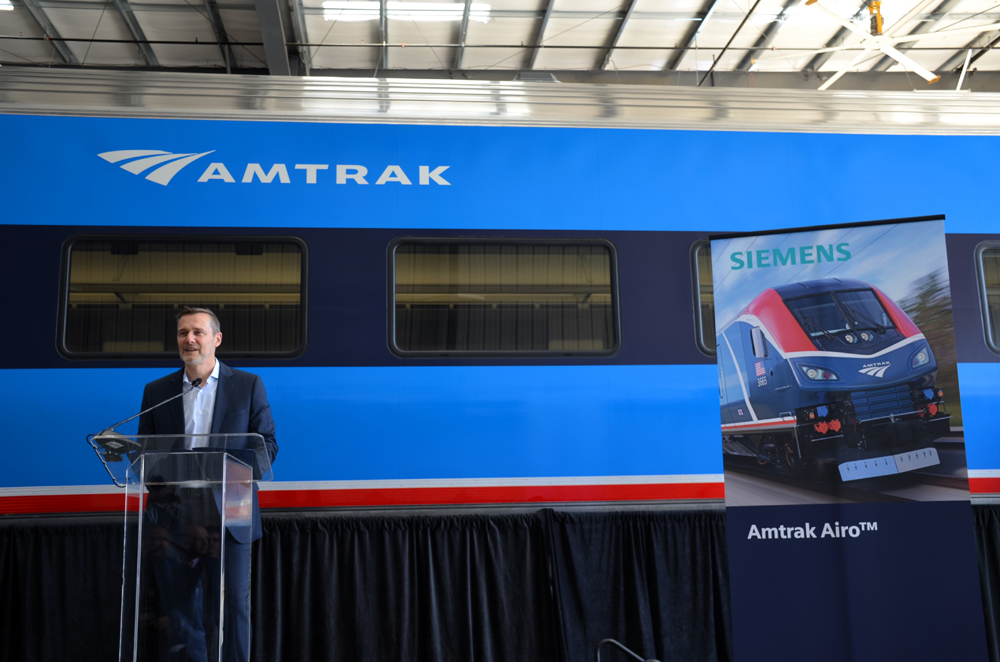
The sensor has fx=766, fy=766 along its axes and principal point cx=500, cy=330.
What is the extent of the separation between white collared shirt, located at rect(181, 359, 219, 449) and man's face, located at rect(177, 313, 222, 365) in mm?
110

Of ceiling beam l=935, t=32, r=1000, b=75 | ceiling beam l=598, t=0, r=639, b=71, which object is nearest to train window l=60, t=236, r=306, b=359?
ceiling beam l=598, t=0, r=639, b=71

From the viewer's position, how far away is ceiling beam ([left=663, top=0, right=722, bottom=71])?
32.7 ft

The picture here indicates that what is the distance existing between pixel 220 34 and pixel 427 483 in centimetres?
850

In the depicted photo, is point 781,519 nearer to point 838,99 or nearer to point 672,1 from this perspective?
point 838,99

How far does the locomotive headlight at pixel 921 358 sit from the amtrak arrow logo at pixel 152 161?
3.65 metres

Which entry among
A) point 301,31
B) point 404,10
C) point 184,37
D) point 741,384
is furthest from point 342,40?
point 741,384

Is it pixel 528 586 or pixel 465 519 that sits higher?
pixel 465 519

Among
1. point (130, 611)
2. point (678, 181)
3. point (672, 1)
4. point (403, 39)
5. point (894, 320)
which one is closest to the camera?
point (130, 611)

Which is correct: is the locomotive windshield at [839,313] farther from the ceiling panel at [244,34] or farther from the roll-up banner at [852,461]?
the ceiling panel at [244,34]

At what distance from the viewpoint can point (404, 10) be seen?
31.9ft

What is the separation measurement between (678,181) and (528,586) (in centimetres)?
244

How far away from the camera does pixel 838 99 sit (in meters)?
4.64

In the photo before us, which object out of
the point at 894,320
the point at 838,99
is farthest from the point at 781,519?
the point at 838,99

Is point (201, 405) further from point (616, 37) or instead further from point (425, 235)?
point (616, 37)
